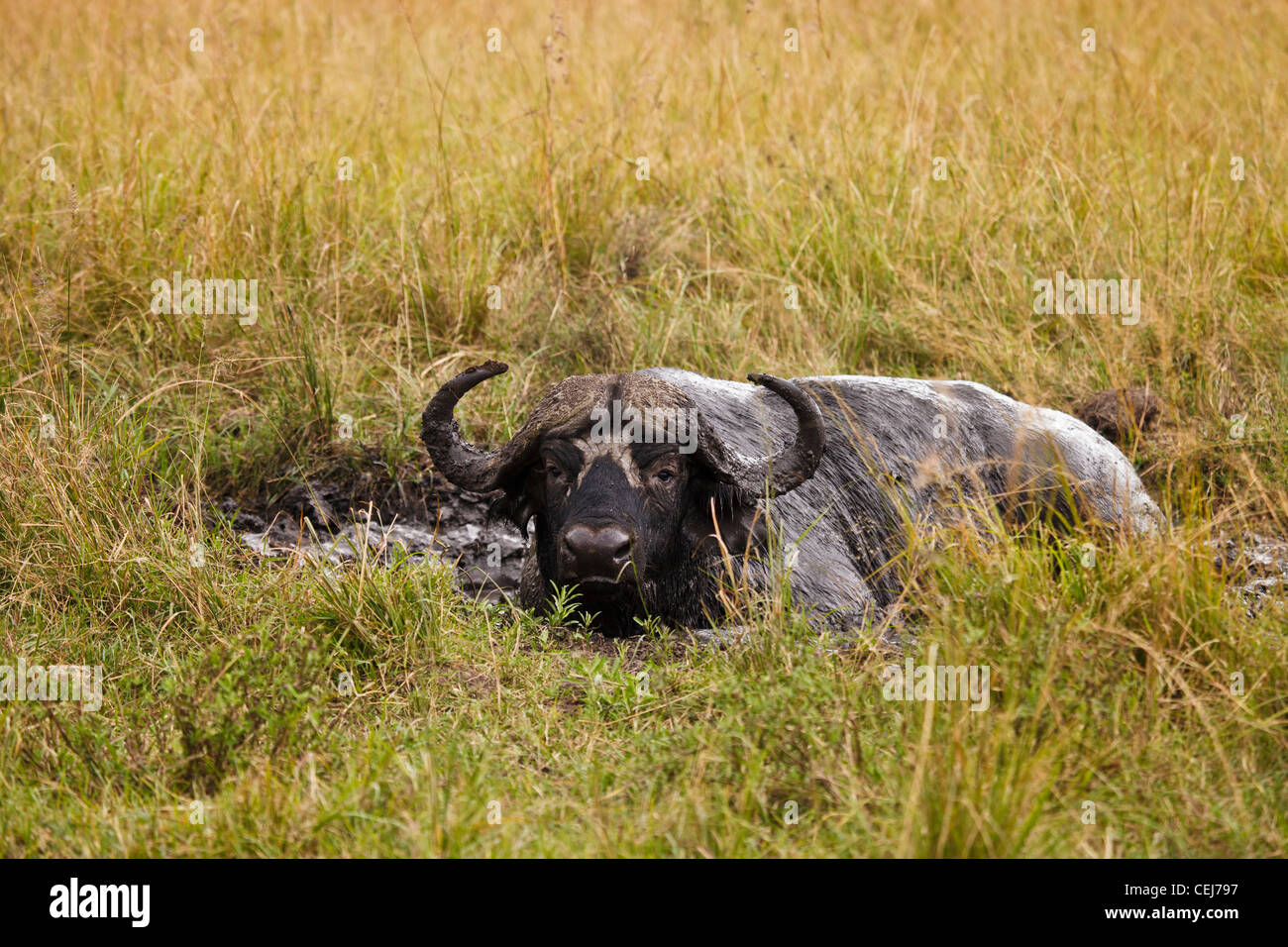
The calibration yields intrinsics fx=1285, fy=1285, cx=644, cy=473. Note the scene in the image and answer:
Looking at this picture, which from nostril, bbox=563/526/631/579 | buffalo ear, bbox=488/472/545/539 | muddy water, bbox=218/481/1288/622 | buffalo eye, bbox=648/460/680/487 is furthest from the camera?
muddy water, bbox=218/481/1288/622

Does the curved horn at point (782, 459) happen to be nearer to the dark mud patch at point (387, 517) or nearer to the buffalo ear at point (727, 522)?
the buffalo ear at point (727, 522)

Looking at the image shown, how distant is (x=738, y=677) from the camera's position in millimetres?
4137

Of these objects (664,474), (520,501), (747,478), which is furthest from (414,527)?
(747,478)

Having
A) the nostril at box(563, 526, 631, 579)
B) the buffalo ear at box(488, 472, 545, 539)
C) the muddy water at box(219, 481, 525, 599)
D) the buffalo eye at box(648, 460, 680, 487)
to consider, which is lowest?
the muddy water at box(219, 481, 525, 599)

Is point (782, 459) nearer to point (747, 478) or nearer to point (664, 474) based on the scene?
Result: point (747, 478)

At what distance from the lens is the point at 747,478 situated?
5.23 m

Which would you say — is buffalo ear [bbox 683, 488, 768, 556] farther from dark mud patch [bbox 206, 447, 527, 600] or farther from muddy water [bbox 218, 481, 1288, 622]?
dark mud patch [bbox 206, 447, 527, 600]

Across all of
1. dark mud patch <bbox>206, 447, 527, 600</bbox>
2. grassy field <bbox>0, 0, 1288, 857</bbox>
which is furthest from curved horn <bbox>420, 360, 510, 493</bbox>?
dark mud patch <bbox>206, 447, 527, 600</bbox>

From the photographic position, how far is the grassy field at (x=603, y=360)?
3.52m

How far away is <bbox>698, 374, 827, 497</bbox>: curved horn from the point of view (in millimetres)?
5172

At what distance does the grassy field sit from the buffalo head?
0.40 m

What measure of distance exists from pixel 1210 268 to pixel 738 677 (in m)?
4.77

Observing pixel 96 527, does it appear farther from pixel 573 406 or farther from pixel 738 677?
pixel 738 677

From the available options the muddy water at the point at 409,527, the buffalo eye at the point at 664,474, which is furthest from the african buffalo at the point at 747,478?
the muddy water at the point at 409,527
